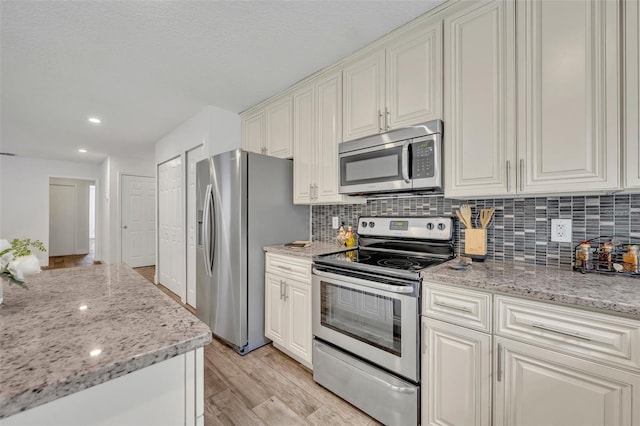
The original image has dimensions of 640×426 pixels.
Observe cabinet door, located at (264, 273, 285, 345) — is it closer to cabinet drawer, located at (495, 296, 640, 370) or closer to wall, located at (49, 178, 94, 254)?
cabinet drawer, located at (495, 296, 640, 370)

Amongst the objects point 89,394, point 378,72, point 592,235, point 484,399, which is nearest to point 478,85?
point 378,72

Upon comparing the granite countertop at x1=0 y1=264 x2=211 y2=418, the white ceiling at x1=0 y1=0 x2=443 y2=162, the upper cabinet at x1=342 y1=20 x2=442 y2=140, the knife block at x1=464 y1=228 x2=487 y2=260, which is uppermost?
the white ceiling at x1=0 y1=0 x2=443 y2=162

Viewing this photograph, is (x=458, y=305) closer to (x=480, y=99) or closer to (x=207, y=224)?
(x=480, y=99)

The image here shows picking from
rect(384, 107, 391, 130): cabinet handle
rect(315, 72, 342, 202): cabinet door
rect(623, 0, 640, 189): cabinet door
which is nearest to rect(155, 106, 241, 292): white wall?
rect(315, 72, 342, 202): cabinet door

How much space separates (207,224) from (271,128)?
1.19 meters

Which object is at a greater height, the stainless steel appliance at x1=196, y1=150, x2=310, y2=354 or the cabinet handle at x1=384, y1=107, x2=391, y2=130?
the cabinet handle at x1=384, y1=107, x2=391, y2=130

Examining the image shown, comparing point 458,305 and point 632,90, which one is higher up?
point 632,90

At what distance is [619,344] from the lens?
0.98 m

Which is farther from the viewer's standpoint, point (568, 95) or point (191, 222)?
point (191, 222)

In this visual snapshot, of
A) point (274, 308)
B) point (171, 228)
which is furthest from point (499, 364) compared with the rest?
point (171, 228)

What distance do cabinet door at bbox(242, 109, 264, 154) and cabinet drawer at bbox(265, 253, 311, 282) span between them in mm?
1265

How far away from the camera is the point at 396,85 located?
190cm

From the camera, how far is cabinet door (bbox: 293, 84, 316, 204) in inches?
97.4

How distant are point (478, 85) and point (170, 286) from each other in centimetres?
451
